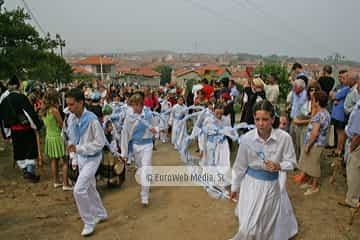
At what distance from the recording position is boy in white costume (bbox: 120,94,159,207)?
5.58 m

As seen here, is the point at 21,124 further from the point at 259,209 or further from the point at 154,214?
the point at 259,209

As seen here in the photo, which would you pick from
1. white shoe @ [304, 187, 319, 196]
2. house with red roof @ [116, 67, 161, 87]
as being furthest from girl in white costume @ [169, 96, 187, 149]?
house with red roof @ [116, 67, 161, 87]

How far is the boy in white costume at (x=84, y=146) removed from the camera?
4609 millimetres

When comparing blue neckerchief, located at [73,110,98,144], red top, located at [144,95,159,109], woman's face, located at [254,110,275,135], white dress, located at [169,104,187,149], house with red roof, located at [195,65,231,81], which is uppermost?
woman's face, located at [254,110,275,135]

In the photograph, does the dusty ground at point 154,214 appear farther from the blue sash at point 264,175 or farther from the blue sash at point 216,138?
the blue sash at point 264,175

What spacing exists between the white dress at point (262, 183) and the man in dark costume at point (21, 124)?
5.09 metres

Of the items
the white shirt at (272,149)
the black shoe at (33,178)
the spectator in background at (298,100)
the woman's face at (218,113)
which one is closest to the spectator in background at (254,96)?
the spectator in background at (298,100)

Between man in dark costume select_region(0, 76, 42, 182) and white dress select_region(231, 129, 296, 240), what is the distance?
509cm

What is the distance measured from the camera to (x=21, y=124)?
692cm

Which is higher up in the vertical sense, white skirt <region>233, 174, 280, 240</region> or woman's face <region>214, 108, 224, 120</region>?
woman's face <region>214, 108, 224, 120</region>

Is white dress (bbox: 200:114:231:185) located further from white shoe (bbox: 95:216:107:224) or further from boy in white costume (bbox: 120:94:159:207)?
white shoe (bbox: 95:216:107:224)

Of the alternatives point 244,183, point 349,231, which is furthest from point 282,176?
point 349,231

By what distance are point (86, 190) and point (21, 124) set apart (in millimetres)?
3119

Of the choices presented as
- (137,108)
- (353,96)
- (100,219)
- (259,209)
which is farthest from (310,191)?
(100,219)
